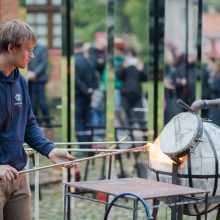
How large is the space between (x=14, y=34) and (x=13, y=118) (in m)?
0.50

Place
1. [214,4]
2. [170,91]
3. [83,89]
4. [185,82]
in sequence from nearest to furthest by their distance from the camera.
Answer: [185,82]
[83,89]
[170,91]
[214,4]

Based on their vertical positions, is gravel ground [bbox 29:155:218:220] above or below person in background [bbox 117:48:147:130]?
below

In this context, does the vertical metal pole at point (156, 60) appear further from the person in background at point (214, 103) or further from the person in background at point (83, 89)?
the person in background at point (83, 89)

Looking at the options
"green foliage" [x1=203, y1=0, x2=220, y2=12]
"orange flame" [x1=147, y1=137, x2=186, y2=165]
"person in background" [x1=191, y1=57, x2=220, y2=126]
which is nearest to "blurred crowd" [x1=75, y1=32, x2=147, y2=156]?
"person in background" [x1=191, y1=57, x2=220, y2=126]

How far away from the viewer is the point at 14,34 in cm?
491

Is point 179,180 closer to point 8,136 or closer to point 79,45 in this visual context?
point 8,136

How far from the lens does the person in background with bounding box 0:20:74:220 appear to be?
16.1 feet

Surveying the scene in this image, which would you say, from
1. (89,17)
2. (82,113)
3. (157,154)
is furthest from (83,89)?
(89,17)

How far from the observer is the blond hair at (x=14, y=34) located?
4.90 metres

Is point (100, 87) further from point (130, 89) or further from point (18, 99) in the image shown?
Answer: point (18, 99)

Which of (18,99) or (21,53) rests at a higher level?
(21,53)

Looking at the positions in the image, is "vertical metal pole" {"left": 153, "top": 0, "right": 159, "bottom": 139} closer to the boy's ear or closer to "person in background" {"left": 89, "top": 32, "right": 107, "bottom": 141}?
the boy's ear

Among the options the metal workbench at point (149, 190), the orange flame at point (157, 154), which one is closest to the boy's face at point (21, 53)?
the metal workbench at point (149, 190)

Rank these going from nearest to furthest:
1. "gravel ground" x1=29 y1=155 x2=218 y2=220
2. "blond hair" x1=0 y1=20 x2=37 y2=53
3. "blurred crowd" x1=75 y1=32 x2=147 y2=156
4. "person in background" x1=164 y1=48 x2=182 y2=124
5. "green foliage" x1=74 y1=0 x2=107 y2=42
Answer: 1. "blond hair" x1=0 y1=20 x2=37 y2=53
2. "gravel ground" x1=29 y1=155 x2=218 y2=220
3. "person in background" x1=164 y1=48 x2=182 y2=124
4. "blurred crowd" x1=75 y1=32 x2=147 y2=156
5. "green foliage" x1=74 y1=0 x2=107 y2=42
